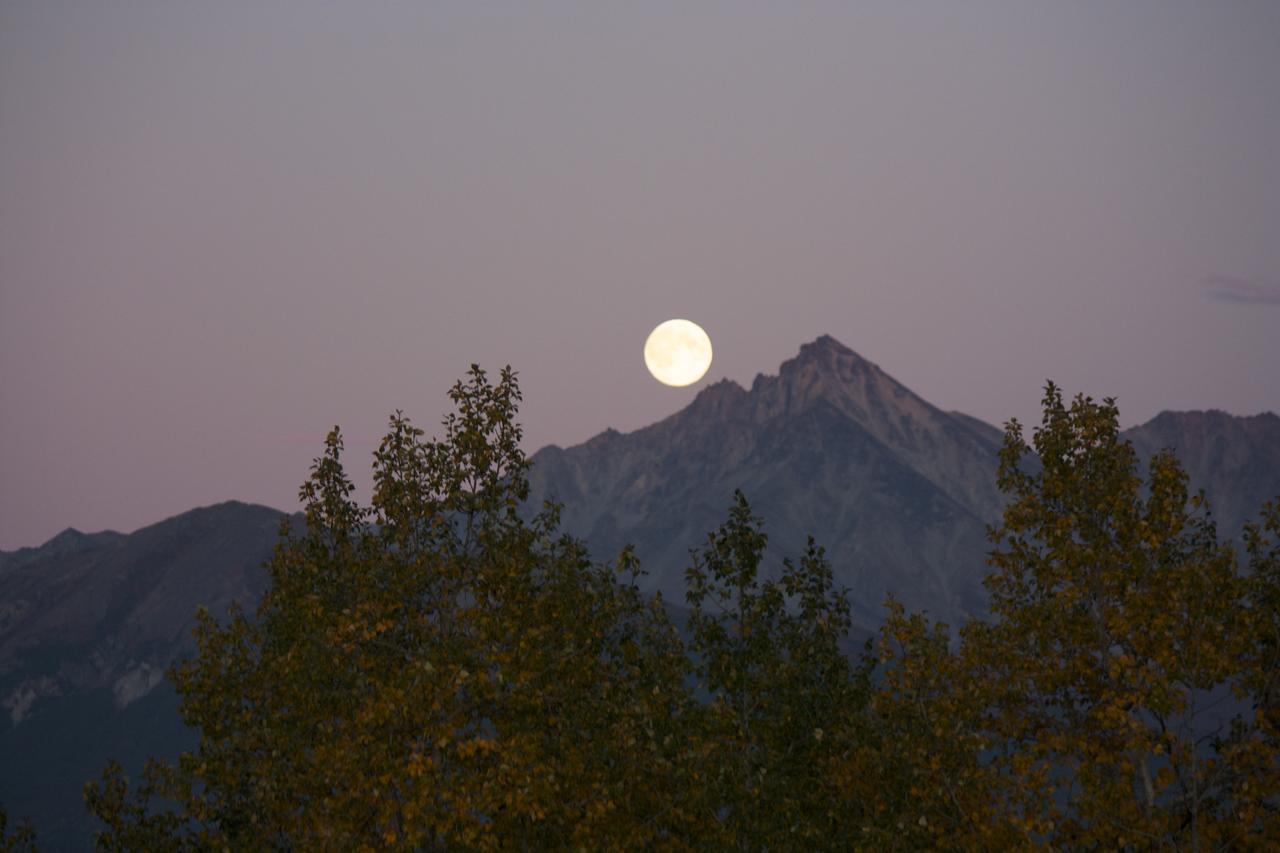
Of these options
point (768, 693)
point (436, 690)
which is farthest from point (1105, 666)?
point (436, 690)

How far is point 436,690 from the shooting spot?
79.4ft

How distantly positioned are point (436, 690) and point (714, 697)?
8.21 meters

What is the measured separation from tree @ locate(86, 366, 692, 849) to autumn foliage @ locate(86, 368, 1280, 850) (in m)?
0.09

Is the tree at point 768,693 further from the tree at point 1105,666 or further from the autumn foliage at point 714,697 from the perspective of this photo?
the tree at point 1105,666

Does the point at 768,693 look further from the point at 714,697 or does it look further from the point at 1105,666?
the point at 1105,666

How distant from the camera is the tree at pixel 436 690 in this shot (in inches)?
949

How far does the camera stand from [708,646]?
3281cm

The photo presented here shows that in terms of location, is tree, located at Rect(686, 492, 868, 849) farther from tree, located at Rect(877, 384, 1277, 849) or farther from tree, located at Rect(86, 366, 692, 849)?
tree, located at Rect(877, 384, 1277, 849)

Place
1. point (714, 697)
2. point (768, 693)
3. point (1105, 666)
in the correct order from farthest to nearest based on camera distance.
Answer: point (768, 693), point (714, 697), point (1105, 666)

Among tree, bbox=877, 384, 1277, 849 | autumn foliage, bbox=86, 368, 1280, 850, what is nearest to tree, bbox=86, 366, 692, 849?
autumn foliage, bbox=86, 368, 1280, 850

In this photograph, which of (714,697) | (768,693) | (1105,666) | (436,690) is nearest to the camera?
(436,690)

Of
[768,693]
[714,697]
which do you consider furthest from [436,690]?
[768,693]

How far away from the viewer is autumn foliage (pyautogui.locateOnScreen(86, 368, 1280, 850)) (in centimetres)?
2545

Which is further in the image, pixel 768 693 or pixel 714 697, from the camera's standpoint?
pixel 768 693
